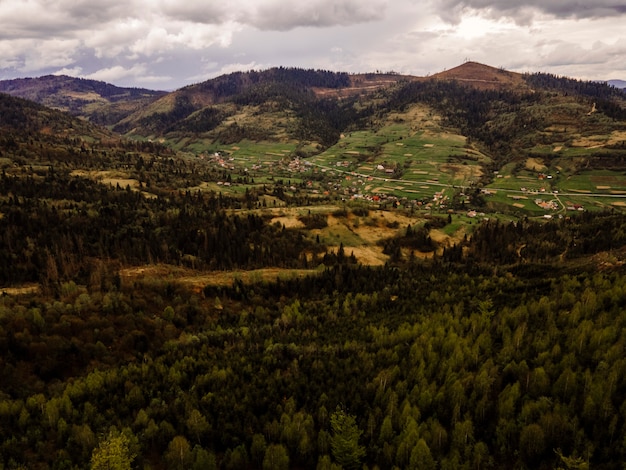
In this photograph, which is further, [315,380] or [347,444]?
[315,380]

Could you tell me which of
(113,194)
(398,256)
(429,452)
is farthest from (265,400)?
(113,194)

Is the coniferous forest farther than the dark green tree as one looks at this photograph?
Yes

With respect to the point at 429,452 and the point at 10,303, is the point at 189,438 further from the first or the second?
the point at 10,303

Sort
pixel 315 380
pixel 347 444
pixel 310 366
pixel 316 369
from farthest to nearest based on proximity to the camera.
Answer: pixel 310 366, pixel 316 369, pixel 315 380, pixel 347 444

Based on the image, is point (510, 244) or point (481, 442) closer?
point (481, 442)

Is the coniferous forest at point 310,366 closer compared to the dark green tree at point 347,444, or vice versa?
the dark green tree at point 347,444

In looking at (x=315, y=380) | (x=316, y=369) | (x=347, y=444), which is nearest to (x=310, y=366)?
(x=316, y=369)

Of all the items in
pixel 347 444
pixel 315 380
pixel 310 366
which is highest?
pixel 347 444

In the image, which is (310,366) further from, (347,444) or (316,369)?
(347,444)

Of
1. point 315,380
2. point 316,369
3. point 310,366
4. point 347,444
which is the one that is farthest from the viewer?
point 310,366

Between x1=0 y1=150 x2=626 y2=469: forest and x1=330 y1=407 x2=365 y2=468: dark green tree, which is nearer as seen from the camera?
x1=330 y1=407 x2=365 y2=468: dark green tree

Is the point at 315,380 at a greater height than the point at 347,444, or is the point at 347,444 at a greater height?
the point at 347,444
